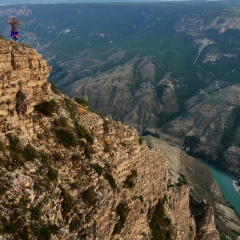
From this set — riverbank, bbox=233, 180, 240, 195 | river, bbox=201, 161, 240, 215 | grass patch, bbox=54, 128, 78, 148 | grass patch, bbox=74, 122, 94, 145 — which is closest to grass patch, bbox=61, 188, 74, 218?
grass patch, bbox=54, 128, 78, 148

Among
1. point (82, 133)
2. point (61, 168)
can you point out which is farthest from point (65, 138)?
point (61, 168)

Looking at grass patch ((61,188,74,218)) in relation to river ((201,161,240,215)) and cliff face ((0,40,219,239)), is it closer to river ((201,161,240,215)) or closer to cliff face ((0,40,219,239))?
cliff face ((0,40,219,239))

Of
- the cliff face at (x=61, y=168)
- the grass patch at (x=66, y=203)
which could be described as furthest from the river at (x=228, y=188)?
the grass patch at (x=66, y=203)

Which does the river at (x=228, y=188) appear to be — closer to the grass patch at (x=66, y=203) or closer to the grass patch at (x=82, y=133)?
the grass patch at (x=82, y=133)

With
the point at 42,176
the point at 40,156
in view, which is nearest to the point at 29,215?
the point at 42,176

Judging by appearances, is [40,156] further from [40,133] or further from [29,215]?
[29,215]
